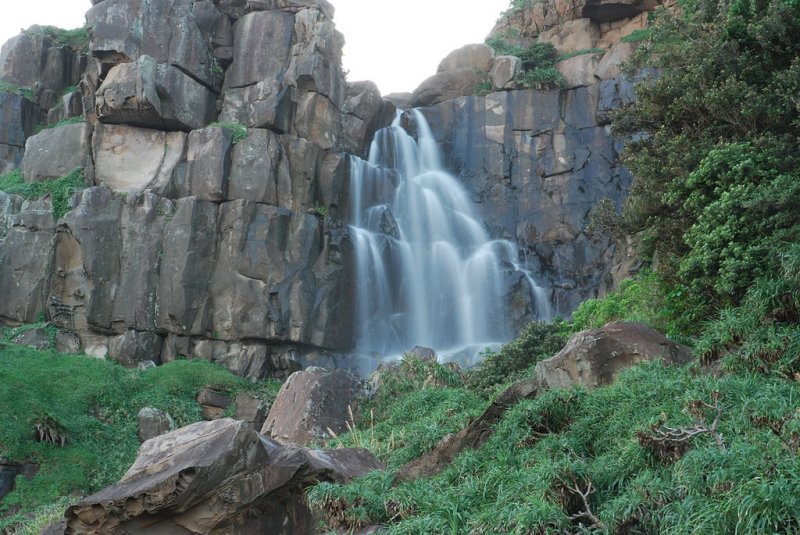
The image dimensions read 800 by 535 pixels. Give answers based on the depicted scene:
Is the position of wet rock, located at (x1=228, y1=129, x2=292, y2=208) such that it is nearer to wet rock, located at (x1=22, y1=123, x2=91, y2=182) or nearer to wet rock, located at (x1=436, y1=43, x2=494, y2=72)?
wet rock, located at (x1=22, y1=123, x2=91, y2=182)

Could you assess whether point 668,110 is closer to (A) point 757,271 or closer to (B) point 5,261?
(A) point 757,271

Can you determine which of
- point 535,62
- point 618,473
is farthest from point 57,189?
point 618,473

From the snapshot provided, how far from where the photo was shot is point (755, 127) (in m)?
12.7

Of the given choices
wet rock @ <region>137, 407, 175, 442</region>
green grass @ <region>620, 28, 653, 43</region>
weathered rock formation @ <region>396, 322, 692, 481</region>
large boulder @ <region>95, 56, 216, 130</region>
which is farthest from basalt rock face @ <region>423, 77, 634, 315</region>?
weathered rock formation @ <region>396, 322, 692, 481</region>

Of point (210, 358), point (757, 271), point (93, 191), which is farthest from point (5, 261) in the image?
point (757, 271)

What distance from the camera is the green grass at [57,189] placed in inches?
1101

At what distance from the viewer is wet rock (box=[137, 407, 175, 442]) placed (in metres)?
22.0

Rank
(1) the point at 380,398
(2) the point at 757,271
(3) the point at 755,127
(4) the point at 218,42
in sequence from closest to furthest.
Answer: (2) the point at 757,271 < (3) the point at 755,127 < (1) the point at 380,398 < (4) the point at 218,42

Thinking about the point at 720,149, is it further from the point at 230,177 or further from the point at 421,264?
the point at 230,177

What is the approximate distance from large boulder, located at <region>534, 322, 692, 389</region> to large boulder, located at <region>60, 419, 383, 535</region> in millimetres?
4024

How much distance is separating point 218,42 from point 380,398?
67.5 ft

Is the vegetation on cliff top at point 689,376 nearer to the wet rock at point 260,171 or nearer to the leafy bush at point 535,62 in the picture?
the wet rock at point 260,171

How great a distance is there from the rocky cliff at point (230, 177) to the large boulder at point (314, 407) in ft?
31.6

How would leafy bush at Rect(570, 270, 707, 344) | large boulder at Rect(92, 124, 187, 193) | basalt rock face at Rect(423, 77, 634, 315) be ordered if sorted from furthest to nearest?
basalt rock face at Rect(423, 77, 634, 315)
large boulder at Rect(92, 124, 187, 193)
leafy bush at Rect(570, 270, 707, 344)
